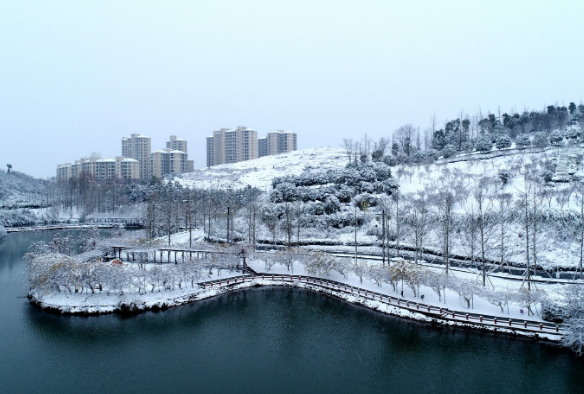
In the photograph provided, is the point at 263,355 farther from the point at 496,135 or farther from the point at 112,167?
the point at 112,167

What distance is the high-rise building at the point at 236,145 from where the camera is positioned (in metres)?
129

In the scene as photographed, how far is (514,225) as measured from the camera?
33156 mm

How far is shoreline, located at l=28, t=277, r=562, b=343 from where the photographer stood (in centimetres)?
2006

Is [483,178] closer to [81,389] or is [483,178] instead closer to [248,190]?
[248,190]

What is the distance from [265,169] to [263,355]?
79463 mm

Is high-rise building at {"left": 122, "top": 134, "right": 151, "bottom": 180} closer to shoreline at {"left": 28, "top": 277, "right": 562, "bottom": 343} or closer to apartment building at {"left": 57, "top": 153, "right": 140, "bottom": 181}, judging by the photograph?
apartment building at {"left": 57, "top": 153, "right": 140, "bottom": 181}

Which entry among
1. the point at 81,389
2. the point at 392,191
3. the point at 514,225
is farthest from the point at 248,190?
the point at 81,389

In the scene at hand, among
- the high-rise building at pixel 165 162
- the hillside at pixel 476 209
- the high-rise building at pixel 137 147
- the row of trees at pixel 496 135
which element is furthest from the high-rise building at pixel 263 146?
the hillside at pixel 476 209

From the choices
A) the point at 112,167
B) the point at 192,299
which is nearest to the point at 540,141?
the point at 192,299

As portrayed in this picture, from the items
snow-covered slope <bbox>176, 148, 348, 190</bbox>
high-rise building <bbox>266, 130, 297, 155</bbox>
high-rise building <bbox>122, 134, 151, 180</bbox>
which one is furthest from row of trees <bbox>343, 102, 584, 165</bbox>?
high-rise building <bbox>122, 134, 151, 180</bbox>

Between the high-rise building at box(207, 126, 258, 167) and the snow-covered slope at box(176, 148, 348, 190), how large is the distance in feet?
60.0

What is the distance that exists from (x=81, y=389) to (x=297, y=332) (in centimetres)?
1058

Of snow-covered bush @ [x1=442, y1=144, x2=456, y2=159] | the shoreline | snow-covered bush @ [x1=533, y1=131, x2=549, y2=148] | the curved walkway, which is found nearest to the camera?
the curved walkway

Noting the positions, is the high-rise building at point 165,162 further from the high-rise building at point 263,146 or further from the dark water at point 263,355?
the dark water at point 263,355
